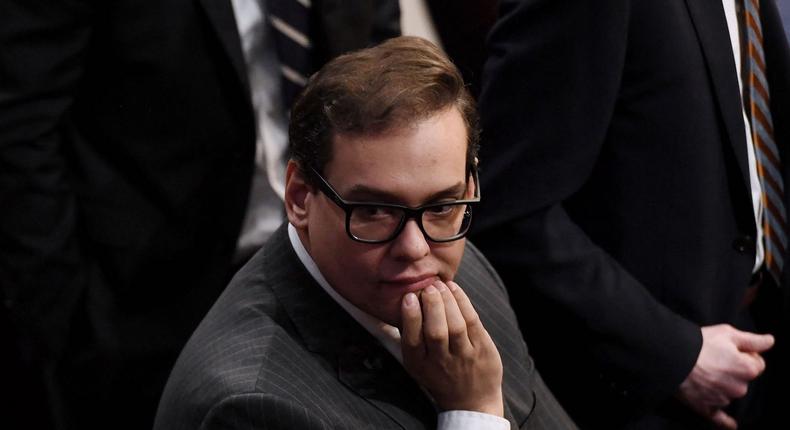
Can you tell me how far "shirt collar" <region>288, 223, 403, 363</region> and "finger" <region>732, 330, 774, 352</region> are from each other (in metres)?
0.87

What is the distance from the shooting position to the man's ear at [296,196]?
1.86m

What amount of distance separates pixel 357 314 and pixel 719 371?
893 millimetres

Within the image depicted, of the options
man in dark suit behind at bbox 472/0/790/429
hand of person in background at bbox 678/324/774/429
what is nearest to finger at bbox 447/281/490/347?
man in dark suit behind at bbox 472/0/790/429

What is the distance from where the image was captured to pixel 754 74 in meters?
2.59

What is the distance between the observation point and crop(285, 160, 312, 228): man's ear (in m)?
1.86

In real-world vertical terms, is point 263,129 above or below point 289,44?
below

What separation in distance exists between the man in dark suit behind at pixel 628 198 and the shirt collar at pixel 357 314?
55 cm

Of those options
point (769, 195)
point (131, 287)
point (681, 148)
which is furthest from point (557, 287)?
point (131, 287)

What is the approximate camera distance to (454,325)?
183 cm

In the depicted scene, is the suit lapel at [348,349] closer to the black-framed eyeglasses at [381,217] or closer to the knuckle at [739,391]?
the black-framed eyeglasses at [381,217]

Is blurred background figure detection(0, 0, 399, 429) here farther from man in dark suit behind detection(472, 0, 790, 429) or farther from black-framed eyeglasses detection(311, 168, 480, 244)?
black-framed eyeglasses detection(311, 168, 480, 244)

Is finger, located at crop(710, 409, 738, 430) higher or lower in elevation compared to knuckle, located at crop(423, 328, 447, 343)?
lower

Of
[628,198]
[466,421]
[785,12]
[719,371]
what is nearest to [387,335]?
[466,421]

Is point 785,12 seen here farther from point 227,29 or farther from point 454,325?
point 454,325
